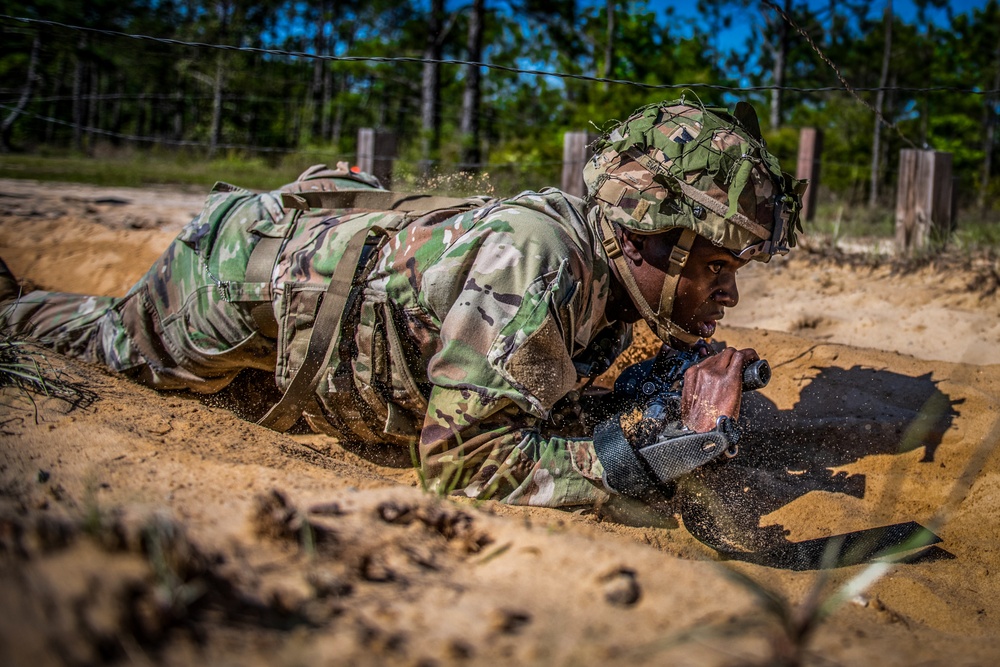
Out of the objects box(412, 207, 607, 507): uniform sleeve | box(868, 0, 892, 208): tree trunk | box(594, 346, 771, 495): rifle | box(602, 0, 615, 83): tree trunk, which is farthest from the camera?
box(602, 0, 615, 83): tree trunk

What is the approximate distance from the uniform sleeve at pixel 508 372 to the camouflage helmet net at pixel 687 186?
0.25m

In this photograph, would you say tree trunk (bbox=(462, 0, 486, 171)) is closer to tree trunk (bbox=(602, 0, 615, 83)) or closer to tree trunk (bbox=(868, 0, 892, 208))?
tree trunk (bbox=(602, 0, 615, 83))

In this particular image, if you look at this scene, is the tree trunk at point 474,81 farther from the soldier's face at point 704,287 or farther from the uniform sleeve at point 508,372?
the uniform sleeve at point 508,372

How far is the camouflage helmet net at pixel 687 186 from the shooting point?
231 cm

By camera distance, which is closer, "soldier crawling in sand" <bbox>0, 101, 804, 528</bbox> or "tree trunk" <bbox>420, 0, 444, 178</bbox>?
"soldier crawling in sand" <bbox>0, 101, 804, 528</bbox>

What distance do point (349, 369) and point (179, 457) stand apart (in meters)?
0.73

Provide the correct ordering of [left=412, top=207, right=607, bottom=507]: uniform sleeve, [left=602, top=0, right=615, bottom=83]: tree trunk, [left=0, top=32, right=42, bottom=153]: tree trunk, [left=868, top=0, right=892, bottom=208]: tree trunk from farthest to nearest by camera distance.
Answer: [left=602, top=0, right=615, bottom=83]: tree trunk, [left=868, top=0, right=892, bottom=208]: tree trunk, [left=0, top=32, right=42, bottom=153]: tree trunk, [left=412, top=207, right=607, bottom=507]: uniform sleeve

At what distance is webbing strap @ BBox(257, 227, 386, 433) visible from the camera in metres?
2.37

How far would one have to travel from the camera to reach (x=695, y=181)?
2324mm

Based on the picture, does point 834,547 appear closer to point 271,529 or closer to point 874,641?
point 874,641

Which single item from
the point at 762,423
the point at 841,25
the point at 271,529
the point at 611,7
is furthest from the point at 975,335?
the point at 841,25

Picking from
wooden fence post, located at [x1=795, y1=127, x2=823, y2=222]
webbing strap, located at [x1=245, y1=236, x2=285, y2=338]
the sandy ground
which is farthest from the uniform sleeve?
wooden fence post, located at [x1=795, y1=127, x2=823, y2=222]

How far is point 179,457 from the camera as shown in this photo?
183cm

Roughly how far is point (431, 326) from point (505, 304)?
1.21 ft
